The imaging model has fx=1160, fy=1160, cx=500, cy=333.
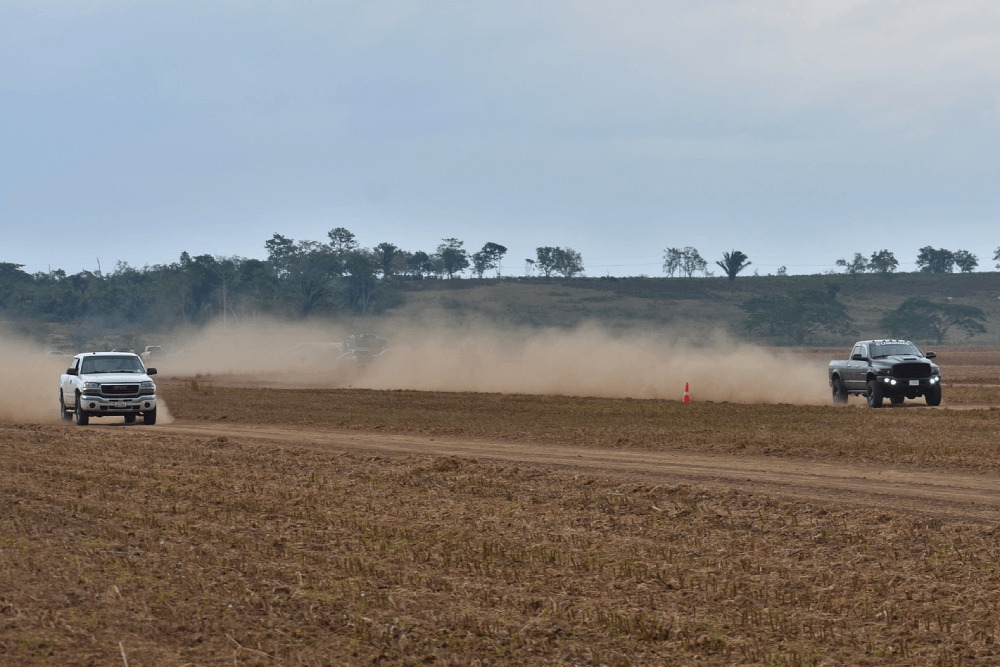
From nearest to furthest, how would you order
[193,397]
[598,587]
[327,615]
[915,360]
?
[327,615] → [598,587] → [915,360] → [193,397]

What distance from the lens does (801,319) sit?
128 m

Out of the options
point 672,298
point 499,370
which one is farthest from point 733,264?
point 499,370

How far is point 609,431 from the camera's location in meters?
26.1

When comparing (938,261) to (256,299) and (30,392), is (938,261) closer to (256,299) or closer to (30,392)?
(256,299)

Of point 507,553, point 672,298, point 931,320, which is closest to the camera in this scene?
point 507,553

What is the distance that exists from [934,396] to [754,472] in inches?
699

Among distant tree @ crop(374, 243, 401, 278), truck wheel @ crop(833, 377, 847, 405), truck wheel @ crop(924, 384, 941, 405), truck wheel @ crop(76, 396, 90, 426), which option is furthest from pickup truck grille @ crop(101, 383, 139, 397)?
distant tree @ crop(374, 243, 401, 278)

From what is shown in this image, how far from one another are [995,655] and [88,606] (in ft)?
22.2

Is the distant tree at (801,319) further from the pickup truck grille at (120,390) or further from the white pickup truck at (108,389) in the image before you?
the pickup truck grille at (120,390)

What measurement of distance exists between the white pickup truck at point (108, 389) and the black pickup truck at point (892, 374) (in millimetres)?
20114

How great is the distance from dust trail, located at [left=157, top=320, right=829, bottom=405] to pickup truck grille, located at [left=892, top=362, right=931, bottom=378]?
4.08 metres

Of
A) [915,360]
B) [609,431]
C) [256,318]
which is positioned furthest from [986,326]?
[609,431]

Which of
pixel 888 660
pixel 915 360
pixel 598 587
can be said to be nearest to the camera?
pixel 888 660

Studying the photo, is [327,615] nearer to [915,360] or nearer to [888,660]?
[888,660]
